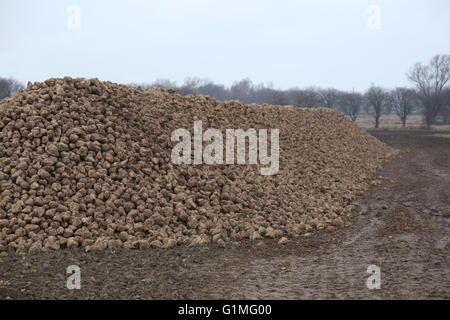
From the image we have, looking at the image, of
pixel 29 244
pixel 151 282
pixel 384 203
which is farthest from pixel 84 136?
pixel 384 203

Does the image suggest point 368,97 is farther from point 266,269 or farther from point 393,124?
point 266,269

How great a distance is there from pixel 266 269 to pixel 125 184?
297cm

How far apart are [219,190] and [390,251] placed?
3.25 metres

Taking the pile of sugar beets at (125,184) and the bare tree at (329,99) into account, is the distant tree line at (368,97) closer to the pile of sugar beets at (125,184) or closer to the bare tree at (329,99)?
the bare tree at (329,99)

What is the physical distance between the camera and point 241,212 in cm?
807

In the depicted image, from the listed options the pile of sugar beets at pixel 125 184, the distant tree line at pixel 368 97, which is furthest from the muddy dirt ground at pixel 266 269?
the distant tree line at pixel 368 97

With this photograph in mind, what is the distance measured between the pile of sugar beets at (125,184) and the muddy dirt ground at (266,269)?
0.43 metres

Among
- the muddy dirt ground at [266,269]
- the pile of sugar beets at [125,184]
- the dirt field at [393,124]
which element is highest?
the dirt field at [393,124]

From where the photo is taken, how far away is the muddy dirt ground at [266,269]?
5.11 m

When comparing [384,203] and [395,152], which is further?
[395,152]

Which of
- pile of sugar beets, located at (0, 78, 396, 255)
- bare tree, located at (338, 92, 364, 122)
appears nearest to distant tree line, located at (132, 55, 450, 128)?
bare tree, located at (338, 92, 364, 122)

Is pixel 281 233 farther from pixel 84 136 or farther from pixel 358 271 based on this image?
pixel 84 136

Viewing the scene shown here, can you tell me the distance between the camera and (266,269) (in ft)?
19.8
